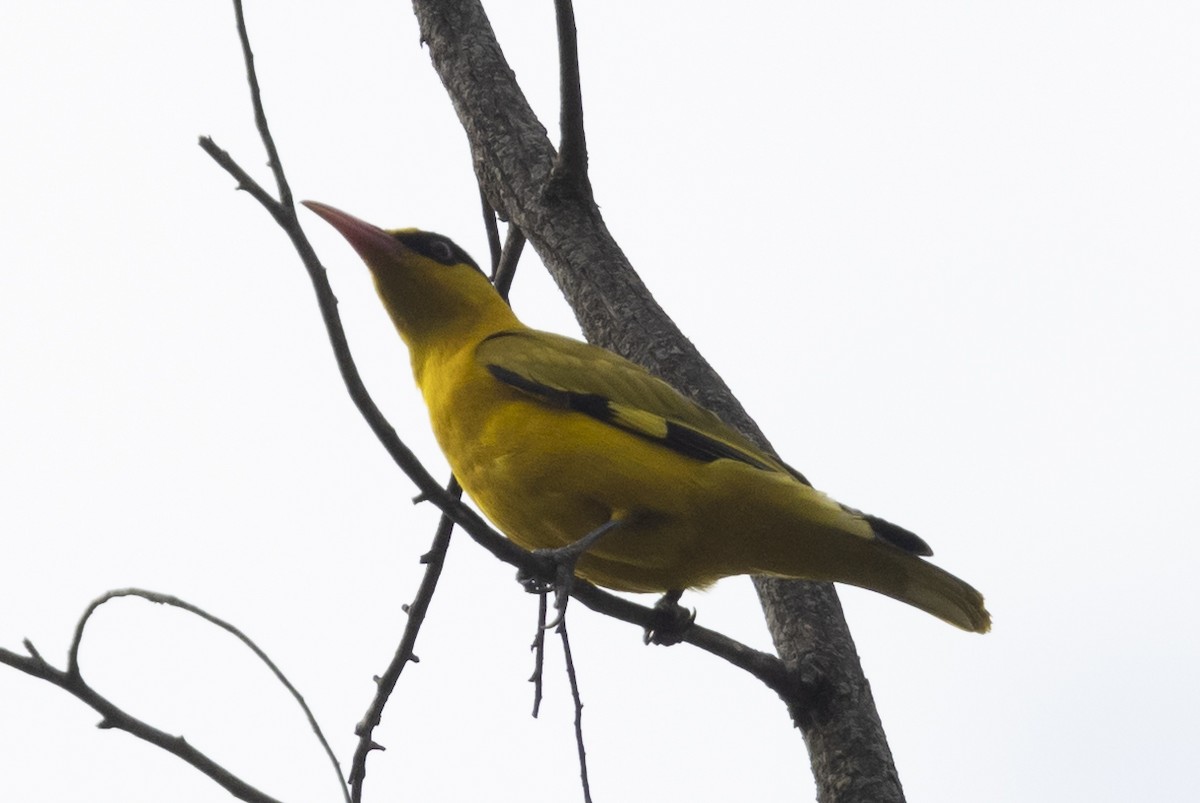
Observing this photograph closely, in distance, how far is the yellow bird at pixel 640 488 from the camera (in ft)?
15.1

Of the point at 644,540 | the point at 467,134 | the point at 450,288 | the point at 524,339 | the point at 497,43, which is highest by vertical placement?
the point at 497,43

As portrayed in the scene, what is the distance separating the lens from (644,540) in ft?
15.3

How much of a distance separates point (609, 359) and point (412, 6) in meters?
2.37

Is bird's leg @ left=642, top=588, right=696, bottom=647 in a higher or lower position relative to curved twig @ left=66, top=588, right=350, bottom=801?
higher

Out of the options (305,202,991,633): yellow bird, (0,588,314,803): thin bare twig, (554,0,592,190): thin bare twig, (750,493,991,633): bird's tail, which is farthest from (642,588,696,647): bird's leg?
(0,588,314,803): thin bare twig

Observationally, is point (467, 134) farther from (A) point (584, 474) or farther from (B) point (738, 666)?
(B) point (738, 666)

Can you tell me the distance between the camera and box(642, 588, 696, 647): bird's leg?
463 cm

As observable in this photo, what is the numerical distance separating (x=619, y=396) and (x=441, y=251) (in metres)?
1.40

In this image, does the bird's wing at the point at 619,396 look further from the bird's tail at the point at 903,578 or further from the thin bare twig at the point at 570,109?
the thin bare twig at the point at 570,109

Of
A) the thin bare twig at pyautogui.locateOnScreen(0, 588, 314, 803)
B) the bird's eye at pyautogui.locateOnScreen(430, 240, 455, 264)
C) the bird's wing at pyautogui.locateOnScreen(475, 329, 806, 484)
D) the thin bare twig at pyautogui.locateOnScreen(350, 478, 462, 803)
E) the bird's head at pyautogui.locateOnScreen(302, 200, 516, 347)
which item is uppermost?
the bird's eye at pyautogui.locateOnScreen(430, 240, 455, 264)

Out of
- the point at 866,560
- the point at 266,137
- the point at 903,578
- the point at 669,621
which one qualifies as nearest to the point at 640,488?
the point at 669,621

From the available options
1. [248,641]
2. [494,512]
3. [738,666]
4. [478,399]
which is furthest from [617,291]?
[248,641]

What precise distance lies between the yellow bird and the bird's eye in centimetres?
83

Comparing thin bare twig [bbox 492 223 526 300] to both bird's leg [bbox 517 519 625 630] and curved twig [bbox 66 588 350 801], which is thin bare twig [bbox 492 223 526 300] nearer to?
bird's leg [bbox 517 519 625 630]
